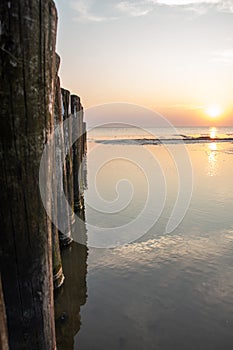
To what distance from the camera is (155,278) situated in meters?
5.20

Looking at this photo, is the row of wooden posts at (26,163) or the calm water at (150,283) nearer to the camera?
the row of wooden posts at (26,163)

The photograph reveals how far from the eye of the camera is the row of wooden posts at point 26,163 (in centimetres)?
194

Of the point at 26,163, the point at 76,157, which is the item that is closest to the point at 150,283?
the point at 26,163

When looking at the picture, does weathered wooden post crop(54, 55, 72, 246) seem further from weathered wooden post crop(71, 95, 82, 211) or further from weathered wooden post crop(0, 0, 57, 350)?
weathered wooden post crop(0, 0, 57, 350)

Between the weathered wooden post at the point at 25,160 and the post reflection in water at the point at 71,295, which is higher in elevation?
the weathered wooden post at the point at 25,160

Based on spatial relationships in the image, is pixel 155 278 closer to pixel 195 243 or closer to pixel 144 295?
pixel 144 295

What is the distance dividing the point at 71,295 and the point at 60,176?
2.11 meters

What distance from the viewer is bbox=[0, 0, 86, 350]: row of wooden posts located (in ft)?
6.37

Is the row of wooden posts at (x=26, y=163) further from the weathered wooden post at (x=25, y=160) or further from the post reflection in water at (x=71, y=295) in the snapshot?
the post reflection in water at (x=71, y=295)

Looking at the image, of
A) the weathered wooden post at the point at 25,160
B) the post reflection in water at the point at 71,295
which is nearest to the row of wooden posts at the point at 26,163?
the weathered wooden post at the point at 25,160

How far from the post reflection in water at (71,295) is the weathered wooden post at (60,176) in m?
0.35

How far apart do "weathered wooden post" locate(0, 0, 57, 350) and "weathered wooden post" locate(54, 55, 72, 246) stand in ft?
10.00

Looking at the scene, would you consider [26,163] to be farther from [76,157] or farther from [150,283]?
[76,157]

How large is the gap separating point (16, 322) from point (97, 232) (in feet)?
16.7
